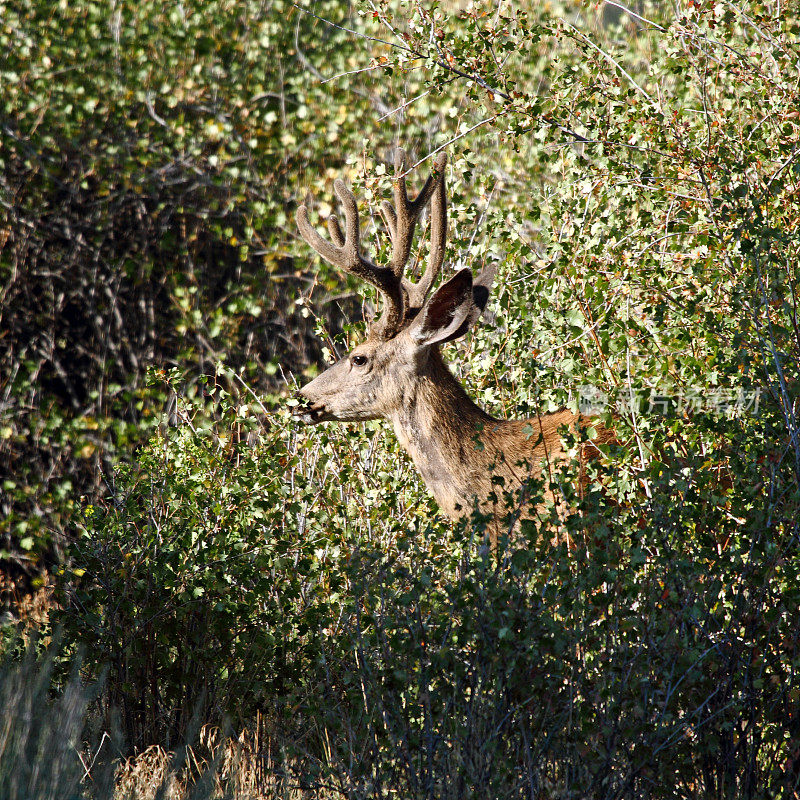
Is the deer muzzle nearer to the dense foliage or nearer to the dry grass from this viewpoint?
the dense foliage

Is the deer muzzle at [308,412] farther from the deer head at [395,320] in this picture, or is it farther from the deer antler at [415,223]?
the deer antler at [415,223]

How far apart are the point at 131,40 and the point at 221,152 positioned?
117cm

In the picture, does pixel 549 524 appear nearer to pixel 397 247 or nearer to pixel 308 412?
pixel 308 412

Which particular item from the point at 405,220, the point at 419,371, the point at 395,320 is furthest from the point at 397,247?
the point at 419,371

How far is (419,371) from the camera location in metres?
5.57

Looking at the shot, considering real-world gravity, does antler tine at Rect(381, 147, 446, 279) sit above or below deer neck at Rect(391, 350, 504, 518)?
above

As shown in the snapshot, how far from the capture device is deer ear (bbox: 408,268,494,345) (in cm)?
542

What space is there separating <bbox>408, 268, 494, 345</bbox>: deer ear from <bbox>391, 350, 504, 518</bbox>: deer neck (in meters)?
0.15

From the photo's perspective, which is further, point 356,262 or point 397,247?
point 397,247

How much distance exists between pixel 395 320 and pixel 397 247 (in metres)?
0.40

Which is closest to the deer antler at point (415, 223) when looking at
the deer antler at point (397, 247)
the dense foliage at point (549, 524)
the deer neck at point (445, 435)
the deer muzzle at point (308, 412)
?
the deer antler at point (397, 247)

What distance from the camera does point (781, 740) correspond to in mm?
3363

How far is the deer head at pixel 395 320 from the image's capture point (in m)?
5.46

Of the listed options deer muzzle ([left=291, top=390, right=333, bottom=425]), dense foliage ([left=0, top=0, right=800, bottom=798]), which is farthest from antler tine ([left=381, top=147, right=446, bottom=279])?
deer muzzle ([left=291, top=390, right=333, bottom=425])
